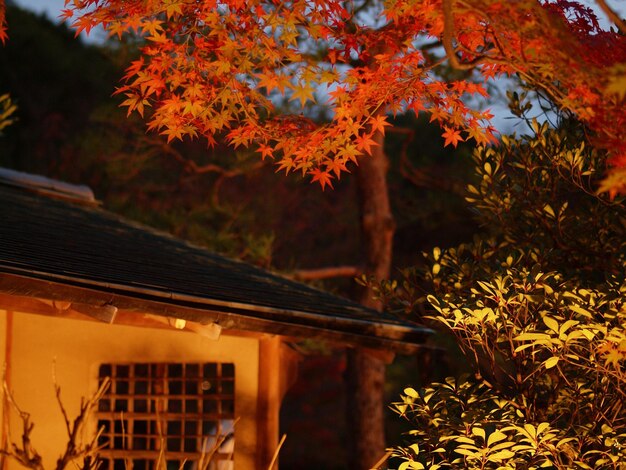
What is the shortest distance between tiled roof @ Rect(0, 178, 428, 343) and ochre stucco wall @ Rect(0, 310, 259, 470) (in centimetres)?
64

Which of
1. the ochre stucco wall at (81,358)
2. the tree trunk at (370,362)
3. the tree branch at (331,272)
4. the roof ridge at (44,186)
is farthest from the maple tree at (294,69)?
the tree branch at (331,272)

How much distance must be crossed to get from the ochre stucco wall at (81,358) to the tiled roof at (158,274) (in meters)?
0.64

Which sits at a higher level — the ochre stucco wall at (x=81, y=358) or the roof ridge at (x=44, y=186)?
the roof ridge at (x=44, y=186)

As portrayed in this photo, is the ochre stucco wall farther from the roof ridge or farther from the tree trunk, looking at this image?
the tree trunk

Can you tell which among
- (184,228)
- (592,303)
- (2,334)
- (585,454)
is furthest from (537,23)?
(184,228)

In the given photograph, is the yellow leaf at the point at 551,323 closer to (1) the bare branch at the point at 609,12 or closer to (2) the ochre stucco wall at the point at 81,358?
(1) the bare branch at the point at 609,12

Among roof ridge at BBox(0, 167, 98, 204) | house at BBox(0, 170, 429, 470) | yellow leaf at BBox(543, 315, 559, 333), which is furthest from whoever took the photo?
roof ridge at BBox(0, 167, 98, 204)

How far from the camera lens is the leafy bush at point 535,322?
4605 millimetres

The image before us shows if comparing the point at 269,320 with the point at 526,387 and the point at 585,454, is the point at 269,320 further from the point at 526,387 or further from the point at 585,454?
the point at 585,454

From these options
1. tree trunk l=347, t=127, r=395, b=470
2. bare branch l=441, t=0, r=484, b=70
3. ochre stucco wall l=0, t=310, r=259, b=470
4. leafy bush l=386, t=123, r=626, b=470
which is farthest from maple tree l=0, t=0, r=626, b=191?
tree trunk l=347, t=127, r=395, b=470

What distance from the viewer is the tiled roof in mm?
5441

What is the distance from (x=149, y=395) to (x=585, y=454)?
3939 mm

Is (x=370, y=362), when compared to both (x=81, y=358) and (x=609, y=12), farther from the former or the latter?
(x=609, y=12)

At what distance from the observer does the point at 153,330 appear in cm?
771
